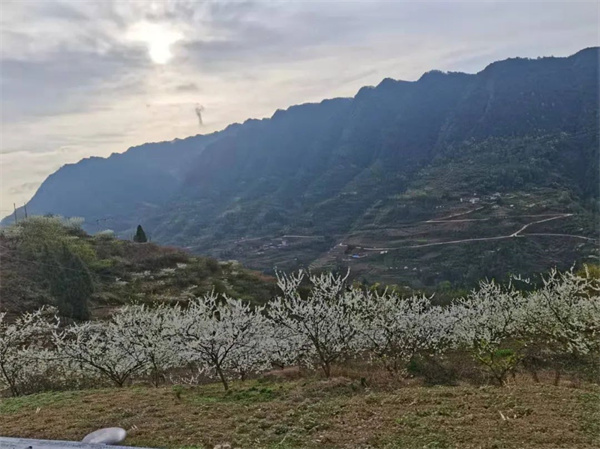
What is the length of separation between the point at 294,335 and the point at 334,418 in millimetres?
8137

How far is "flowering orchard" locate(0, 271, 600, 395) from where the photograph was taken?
15656 millimetres

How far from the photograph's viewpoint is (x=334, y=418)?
33.7ft

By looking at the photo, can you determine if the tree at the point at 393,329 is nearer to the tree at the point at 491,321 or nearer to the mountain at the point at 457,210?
the tree at the point at 491,321

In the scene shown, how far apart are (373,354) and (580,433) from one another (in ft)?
46.9

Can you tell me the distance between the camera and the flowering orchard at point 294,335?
15.7 m

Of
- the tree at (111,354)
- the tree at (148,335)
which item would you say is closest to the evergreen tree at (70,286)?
the tree at (111,354)

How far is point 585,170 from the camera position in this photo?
117000 mm

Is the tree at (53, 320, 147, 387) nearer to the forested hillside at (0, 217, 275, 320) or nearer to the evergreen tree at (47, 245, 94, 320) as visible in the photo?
the forested hillside at (0, 217, 275, 320)

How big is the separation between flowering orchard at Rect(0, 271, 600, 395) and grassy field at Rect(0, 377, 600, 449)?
230 centimetres

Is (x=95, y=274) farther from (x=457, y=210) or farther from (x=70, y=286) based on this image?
(x=457, y=210)

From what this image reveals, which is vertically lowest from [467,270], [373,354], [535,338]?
[467,270]

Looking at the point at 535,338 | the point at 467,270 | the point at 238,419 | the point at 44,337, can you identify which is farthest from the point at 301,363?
the point at 467,270

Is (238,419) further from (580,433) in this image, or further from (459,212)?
(459,212)

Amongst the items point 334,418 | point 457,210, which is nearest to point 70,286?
point 334,418
